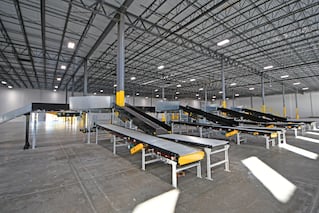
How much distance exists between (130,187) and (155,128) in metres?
1.97

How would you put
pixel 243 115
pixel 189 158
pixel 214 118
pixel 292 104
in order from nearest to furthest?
pixel 189 158, pixel 214 118, pixel 243 115, pixel 292 104

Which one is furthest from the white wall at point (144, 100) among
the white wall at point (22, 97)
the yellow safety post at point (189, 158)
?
the yellow safety post at point (189, 158)

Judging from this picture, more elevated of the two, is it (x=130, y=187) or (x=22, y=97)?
(x=22, y=97)

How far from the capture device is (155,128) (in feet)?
15.0

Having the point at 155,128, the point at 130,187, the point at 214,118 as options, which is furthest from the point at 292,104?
the point at 130,187

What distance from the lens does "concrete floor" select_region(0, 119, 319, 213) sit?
2.29m

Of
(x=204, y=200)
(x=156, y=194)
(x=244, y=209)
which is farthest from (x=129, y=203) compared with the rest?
(x=244, y=209)

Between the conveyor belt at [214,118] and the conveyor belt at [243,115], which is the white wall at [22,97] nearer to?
the conveyor belt at [214,118]

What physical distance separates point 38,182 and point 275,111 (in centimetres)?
3777

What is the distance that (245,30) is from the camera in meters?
8.83

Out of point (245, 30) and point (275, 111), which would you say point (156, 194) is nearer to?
point (245, 30)

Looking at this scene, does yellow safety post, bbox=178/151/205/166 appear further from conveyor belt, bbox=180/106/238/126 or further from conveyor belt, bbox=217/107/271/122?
conveyor belt, bbox=217/107/271/122

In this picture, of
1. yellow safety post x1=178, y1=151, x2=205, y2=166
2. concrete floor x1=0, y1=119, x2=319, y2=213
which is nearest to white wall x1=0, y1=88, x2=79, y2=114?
concrete floor x1=0, y1=119, x2=319, y2=213

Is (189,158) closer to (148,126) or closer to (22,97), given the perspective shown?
(148,126)
